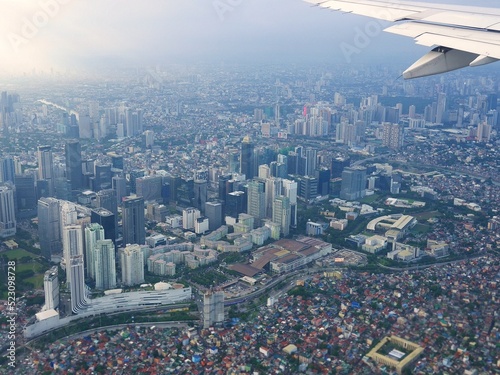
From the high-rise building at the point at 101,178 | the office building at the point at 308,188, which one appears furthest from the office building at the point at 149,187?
the office building at the point at 308,188

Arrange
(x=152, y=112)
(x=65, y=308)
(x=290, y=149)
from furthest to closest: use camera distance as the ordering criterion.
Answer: (x=152, y=112) < (x=290, y=149) < (x=65, y=308)

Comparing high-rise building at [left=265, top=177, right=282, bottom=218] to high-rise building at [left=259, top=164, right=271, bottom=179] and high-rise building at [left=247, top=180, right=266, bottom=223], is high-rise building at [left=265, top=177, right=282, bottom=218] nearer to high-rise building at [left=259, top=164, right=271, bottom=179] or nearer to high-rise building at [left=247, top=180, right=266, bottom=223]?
high-rise building at [left=247, top=180, right=266, bottom=223]

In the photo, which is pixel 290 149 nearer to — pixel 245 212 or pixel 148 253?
pixel 245 212

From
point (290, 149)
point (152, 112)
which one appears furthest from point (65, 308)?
point (152, 112)

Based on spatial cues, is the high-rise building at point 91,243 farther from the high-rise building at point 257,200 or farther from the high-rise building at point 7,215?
the high-rise building at point 257,200

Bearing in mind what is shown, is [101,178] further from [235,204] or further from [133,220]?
[133,220]

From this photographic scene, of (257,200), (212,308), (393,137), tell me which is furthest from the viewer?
(393,137)

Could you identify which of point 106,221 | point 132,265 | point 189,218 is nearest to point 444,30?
point 132,265
